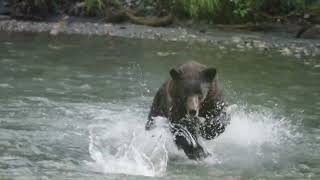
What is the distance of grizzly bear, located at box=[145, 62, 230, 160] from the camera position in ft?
26.3

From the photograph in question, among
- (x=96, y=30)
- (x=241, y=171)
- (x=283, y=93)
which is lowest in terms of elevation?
(x=96, y=30)

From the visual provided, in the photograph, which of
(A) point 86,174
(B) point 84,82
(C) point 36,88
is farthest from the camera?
(B) point 84,82

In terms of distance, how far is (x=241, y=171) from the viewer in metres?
7.90

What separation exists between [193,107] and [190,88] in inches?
9.9

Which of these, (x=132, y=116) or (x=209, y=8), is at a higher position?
(x=132, y=116)

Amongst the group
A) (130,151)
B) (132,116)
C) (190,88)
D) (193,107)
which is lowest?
(132,116)

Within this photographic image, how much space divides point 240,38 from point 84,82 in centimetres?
834

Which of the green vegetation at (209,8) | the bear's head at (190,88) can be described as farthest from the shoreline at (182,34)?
the bear's head at (190,88)

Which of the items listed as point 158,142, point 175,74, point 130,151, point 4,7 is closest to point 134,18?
point 4,7

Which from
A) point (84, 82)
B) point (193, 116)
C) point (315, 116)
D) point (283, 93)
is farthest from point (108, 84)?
point (193, 116)

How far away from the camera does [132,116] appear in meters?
10.6

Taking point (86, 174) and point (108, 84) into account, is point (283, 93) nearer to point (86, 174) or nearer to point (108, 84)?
point (108, 84)

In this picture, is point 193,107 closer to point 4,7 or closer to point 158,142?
point 158,142

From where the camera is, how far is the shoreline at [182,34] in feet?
64.1
